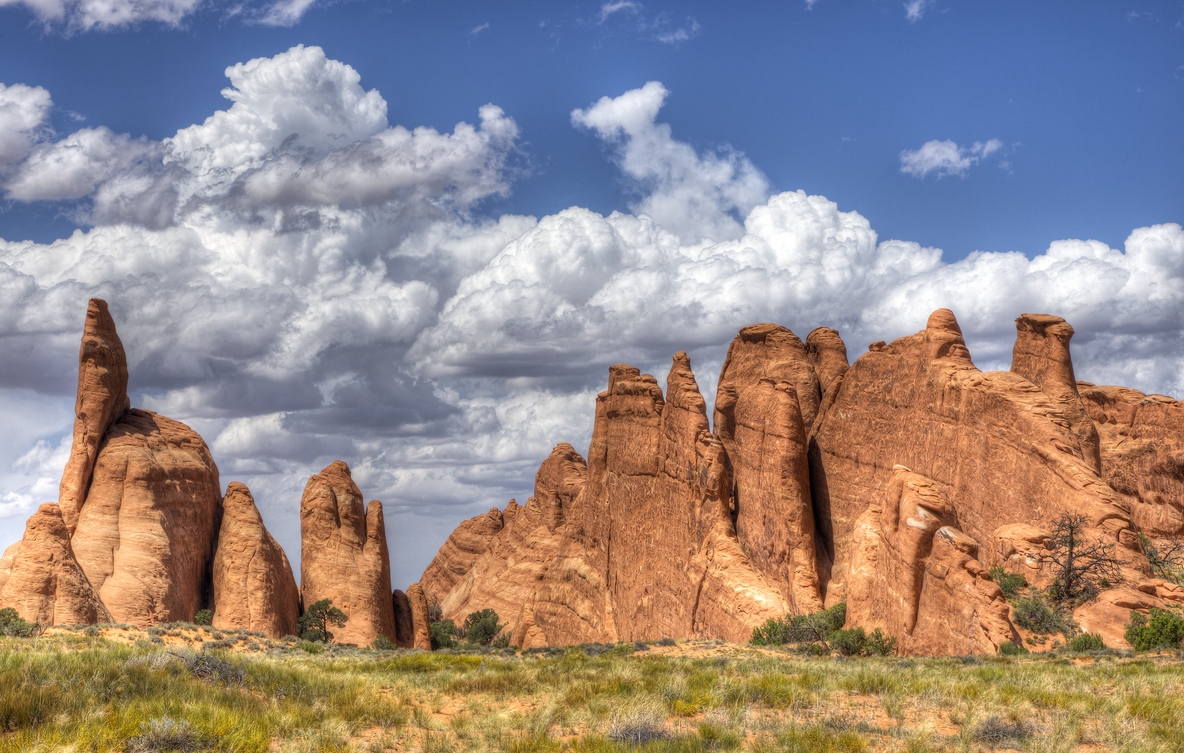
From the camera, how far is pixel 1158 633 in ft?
88.7

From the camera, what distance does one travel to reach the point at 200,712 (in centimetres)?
1455

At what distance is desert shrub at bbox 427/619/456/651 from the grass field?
156ft

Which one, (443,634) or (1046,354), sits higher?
(1046,354)

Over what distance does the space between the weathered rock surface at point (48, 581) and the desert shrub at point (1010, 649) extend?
33.9 metres

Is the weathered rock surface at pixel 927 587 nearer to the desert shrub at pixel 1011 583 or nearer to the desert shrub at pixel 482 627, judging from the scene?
the desert shrub at pixel 1011 583

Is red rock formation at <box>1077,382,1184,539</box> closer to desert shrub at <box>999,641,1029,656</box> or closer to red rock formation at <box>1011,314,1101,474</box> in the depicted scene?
red rock formation at <box>1011,314,1101,474</box>

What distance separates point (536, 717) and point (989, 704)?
752 centimetres

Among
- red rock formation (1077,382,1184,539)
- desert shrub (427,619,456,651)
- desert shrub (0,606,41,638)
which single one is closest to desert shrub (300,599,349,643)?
desert shrub (427,619,456,651)

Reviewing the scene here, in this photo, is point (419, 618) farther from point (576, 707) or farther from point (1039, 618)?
point (576, 707)

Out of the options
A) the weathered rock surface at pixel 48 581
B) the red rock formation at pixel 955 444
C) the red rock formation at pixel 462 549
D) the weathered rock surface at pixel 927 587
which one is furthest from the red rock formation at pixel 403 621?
the weathered rock surface at pixel 927 587

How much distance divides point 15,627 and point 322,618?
24508 mm

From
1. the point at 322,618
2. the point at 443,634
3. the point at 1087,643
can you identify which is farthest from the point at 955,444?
the point at 443,634

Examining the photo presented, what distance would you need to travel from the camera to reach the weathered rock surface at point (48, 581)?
132 feet

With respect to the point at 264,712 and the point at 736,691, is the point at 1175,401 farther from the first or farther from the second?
the point at 264,712
